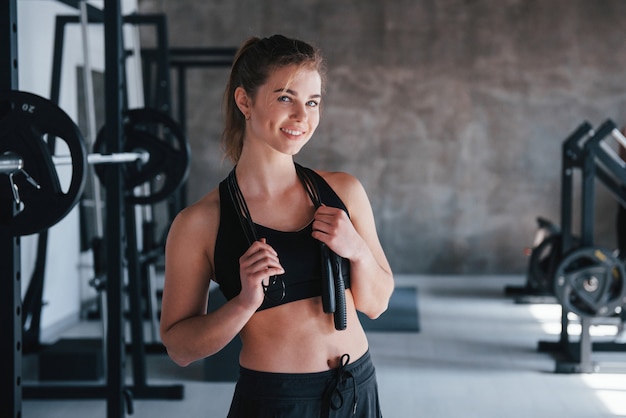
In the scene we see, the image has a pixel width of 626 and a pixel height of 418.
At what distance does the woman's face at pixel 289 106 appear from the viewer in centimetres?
153

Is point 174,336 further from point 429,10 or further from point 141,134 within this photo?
point 429,10

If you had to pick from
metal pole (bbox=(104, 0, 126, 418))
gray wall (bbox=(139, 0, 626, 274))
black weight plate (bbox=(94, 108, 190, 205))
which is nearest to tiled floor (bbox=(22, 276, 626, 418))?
metal pole (bbox=(104, 0, 126, 418))

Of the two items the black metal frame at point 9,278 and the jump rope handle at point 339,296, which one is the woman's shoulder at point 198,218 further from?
the black metal frame at point 9,278

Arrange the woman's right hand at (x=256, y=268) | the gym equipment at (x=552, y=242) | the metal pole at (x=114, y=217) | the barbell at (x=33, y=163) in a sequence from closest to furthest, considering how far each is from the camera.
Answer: the woman's right hand at (x=256, y=268) < the barbell at (x=33, y=163) < the metal pole at (x=114, y=217) < the gym equipment at (x=552, y=242)

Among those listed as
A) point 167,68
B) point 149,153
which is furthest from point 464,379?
point 167,68

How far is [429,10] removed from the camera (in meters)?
7.97

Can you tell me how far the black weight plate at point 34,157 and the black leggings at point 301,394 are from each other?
0.87 meters

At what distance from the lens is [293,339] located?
162 centimetres

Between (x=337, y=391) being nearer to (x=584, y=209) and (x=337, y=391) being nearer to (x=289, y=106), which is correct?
(x=289, y=106)

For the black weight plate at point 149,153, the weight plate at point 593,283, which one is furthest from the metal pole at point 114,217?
the weight plate at point 593,283

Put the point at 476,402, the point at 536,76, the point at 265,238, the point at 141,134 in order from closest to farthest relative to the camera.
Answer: the point at 265,238 < the point at 141,134 < the point at 476,402 < the point at 536,76

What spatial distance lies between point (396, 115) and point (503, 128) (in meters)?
1.04

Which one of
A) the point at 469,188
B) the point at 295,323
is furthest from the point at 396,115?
the point at 295,323

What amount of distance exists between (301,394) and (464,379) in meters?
3.32
